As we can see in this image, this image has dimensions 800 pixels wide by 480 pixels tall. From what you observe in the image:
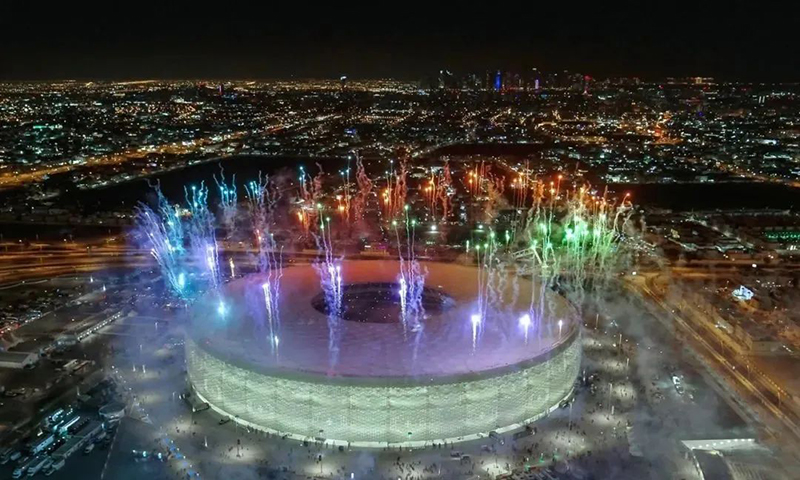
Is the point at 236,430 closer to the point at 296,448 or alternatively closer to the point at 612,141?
the point at 296,448

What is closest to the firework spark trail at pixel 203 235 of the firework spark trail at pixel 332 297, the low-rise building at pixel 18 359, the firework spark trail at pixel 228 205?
the firework spark trail at pixel 228 205

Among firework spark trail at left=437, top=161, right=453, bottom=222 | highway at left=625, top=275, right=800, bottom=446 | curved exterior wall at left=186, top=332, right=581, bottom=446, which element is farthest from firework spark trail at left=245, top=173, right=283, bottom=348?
highway at left=625, top=275, right=800, bottom=446

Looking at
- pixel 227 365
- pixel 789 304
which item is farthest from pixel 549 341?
pixel 789 304

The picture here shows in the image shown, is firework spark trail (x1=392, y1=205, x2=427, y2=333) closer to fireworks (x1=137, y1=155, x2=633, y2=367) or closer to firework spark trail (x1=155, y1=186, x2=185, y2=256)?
fireworks (x1=137, y1=155, x2=633, y2=367)

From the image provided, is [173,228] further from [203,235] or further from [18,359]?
[18,359]

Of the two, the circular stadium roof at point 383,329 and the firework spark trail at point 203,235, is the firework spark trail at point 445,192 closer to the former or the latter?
the firework spark trail at point 203,235
